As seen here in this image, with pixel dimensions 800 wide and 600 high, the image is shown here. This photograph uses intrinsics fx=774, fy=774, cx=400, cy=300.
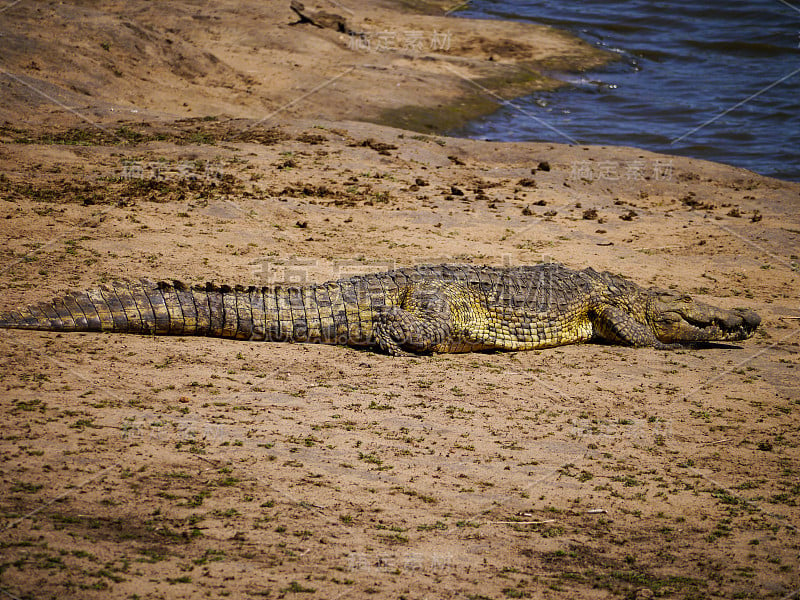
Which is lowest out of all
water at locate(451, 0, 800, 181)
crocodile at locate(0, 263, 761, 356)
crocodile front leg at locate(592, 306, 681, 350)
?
crocodile front leg at locate(592, 306, 681, 350)

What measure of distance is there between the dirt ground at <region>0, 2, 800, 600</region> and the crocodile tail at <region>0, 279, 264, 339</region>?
0.13 meters

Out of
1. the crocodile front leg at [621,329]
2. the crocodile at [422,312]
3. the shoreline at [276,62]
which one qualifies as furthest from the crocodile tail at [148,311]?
the shoreline at [276,62]

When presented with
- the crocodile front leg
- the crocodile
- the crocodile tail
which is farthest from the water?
the crocodile tail

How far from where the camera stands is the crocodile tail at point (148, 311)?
5.69m

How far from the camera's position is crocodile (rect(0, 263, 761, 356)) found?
599 cm

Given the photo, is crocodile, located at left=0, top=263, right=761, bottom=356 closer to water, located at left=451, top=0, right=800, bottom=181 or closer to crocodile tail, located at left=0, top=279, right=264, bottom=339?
crocodile tail, located at left=0, top=279, right=264, bottom=339

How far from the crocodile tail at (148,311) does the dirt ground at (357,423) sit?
0.13m

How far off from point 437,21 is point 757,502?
22.2 m

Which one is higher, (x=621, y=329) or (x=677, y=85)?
(x=677, y=85)

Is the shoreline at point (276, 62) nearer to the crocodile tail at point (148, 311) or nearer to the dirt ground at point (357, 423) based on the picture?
the dirt ground at point (357, 423)

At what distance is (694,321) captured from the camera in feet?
25.2

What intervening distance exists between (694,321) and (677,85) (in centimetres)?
1539

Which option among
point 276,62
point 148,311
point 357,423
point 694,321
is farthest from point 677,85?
point 357,423

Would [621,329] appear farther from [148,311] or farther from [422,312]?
[148,311]
